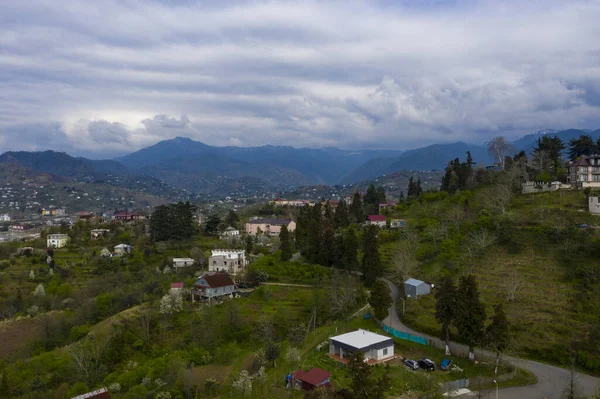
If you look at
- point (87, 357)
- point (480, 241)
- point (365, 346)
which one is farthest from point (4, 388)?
point (480, 241)

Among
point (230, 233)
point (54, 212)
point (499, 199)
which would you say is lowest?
point (54, 212)

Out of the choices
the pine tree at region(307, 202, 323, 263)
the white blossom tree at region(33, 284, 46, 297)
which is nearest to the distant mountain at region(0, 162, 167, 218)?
the white blossom tree at region(33, 284, 46, 297)

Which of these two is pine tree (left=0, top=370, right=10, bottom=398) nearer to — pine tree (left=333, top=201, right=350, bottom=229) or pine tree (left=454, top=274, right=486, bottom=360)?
pine tree (left=454, top=274, right=486, bottom=360)

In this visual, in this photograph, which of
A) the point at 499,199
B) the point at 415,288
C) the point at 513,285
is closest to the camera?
the point at 513,285

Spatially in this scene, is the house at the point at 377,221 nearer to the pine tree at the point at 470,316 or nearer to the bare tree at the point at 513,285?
the bare tree at the point at 513,285

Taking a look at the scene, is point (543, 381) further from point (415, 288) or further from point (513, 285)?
point (415, 288)

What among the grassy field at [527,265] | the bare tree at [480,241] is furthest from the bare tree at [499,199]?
the bare tree at [480,241]

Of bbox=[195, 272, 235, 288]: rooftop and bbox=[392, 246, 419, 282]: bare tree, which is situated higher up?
bbox=[392, 246, 419, 282]: bare tree

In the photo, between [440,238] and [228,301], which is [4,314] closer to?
[228,301]
